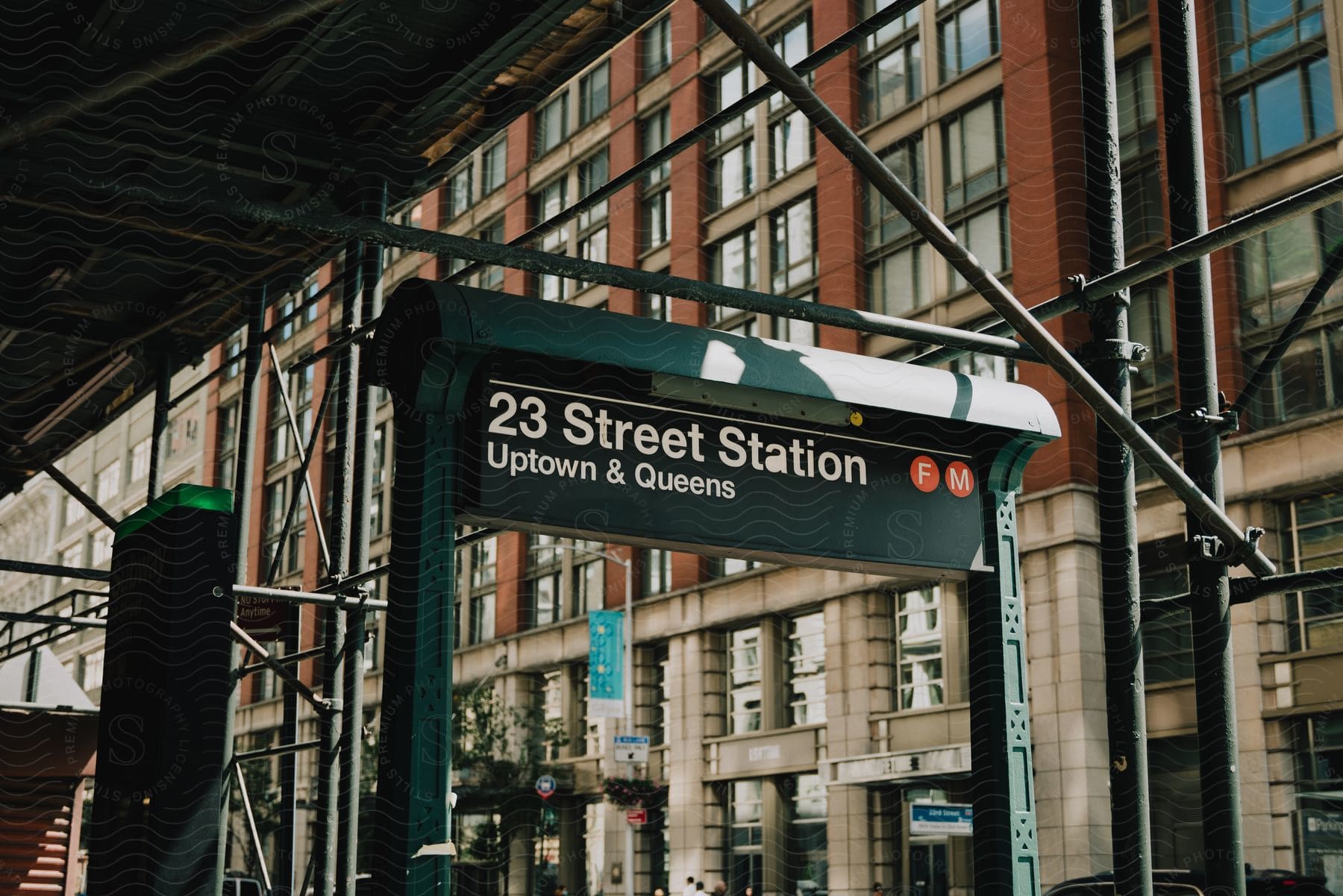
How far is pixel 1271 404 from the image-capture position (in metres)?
24.1

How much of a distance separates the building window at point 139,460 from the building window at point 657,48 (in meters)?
34.4

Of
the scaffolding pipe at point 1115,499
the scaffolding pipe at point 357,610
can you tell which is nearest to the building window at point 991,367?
the scaffolding pipe at point 357,610

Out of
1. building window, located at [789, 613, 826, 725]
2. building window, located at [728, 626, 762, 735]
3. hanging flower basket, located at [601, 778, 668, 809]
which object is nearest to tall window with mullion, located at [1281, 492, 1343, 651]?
building window, located at [789, 613, 826, 725]

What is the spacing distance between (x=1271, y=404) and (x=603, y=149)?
22555mm

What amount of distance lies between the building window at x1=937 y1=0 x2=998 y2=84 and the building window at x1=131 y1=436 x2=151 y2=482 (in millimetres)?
45045

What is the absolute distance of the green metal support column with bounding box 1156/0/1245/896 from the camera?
478 cm

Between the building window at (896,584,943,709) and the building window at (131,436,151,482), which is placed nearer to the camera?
the building window at (896,584,943,709)

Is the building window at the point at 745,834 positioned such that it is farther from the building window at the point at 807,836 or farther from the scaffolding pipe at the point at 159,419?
the scaffolding pipe at the point at 159,419

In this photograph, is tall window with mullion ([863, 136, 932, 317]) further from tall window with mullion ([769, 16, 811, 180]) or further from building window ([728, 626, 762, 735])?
building window ([728, 626, 762, 735])

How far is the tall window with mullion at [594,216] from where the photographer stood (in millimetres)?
41094

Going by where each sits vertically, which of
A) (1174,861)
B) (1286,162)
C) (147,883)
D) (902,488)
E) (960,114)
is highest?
(960,114)

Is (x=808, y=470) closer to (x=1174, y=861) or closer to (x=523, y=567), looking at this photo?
(x=1174, y=861)

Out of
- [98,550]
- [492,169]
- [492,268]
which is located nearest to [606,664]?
[492,268]

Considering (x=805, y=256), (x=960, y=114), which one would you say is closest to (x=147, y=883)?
(x=960, y=114)
